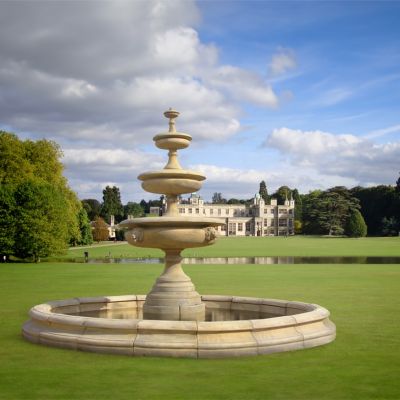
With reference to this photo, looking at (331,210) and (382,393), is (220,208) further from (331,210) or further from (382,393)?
(382,393)

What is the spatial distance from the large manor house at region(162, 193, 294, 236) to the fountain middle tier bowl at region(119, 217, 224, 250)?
413ft

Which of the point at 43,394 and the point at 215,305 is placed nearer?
the point at 43,394

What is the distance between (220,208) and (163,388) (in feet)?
508

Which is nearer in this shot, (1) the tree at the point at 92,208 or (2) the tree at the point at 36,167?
(2) the tree at the point at 36,167

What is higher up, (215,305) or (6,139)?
(6,139)

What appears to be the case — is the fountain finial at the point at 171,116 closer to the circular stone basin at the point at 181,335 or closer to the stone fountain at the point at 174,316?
the stone fountain at the point at 174,316

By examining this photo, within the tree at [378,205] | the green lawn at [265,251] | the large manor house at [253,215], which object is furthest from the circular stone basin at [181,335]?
the large manor house at [253,215]

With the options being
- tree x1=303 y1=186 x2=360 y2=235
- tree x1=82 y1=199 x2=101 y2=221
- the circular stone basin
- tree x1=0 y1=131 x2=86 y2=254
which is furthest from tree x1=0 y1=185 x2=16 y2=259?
tree x1=303 y1=186 x2=360 y2=235

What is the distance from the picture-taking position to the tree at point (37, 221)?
125 ft

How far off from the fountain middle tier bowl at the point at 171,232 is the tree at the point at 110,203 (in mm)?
96078

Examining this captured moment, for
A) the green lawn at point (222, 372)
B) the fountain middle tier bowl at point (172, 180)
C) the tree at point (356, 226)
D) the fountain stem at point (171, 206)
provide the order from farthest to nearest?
the tree at point (356, 226) → the fountain stem at point (171, 206) → the fountain middle tier bowl at point (172, 180) → the green lawn at point (222, 372)

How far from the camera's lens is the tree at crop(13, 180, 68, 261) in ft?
125

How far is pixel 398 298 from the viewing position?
16328 mm

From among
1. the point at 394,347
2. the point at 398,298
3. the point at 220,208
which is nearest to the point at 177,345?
the point at 394,347
